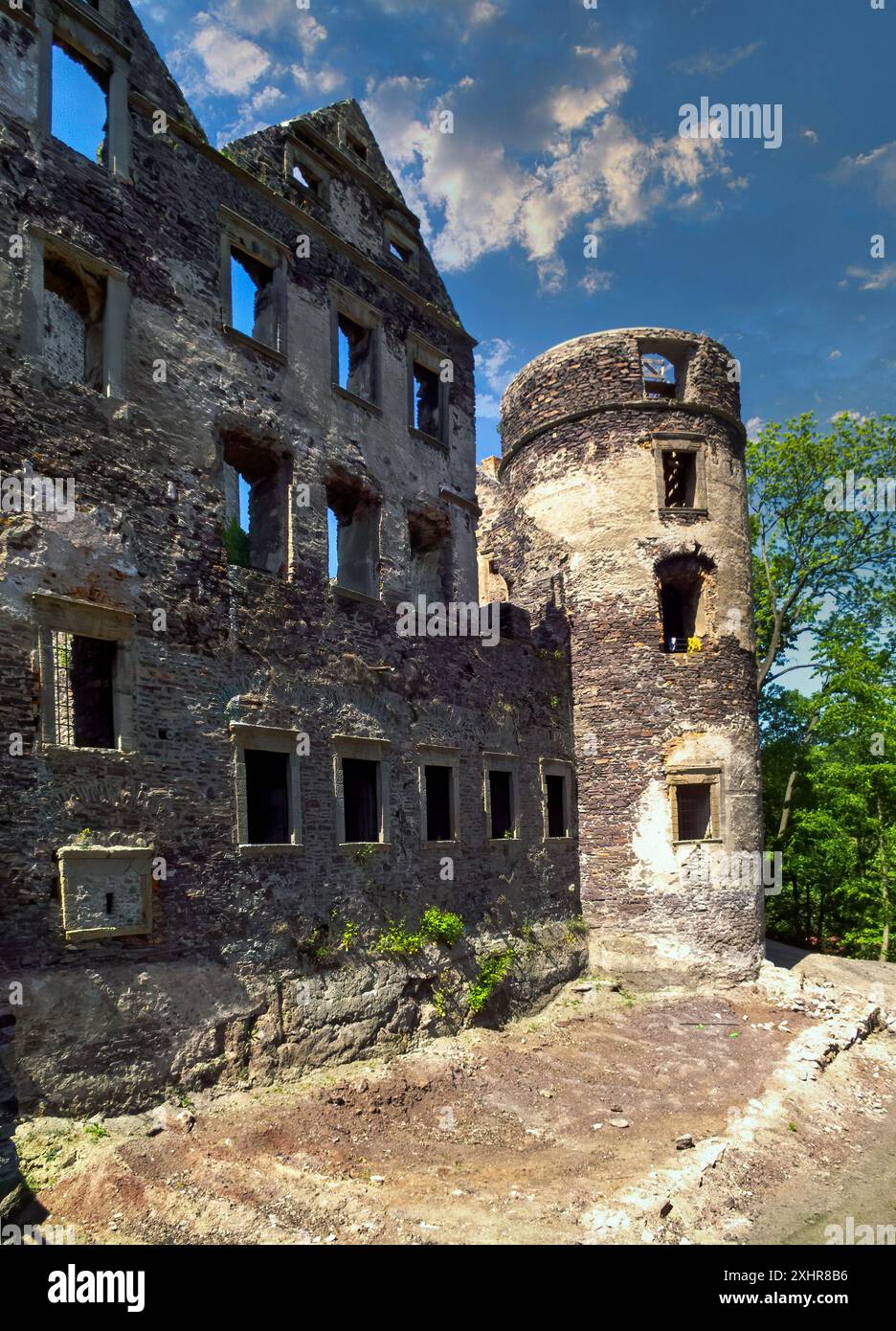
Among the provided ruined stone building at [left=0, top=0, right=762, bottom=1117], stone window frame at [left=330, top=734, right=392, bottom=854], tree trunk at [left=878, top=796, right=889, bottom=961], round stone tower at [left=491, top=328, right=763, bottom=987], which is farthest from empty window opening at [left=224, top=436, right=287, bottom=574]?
tree trunk at [left=878, top=796, right=889, bottom=961]

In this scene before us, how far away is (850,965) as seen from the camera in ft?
62.9

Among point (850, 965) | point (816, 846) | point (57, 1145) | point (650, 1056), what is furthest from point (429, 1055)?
point (816, 846)

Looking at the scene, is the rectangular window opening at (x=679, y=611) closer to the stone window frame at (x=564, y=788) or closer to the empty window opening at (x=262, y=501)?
the stone window frame at (x=564, y=788)

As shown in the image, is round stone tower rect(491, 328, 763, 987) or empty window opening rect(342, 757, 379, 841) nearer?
empty window opening rect(342, 757, 379, 841)

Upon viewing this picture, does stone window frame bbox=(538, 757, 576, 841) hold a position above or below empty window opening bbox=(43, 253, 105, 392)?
below

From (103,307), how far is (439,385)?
24.1 ft

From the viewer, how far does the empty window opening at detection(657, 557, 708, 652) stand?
59.8 ft

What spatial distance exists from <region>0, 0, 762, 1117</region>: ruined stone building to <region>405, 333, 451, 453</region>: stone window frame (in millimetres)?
71

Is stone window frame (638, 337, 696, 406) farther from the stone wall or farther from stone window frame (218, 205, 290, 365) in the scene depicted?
stone window frame (218, 205, 290, 365)

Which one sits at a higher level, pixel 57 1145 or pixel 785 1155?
pixel 57 1145

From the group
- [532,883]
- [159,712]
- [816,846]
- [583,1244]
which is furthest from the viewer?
[816,846]

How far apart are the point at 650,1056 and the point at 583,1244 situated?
668 centimetres

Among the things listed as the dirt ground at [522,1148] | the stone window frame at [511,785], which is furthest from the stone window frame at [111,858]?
the stone window frame at [511,785]

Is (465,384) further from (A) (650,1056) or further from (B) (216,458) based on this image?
(A) (650,1056)
